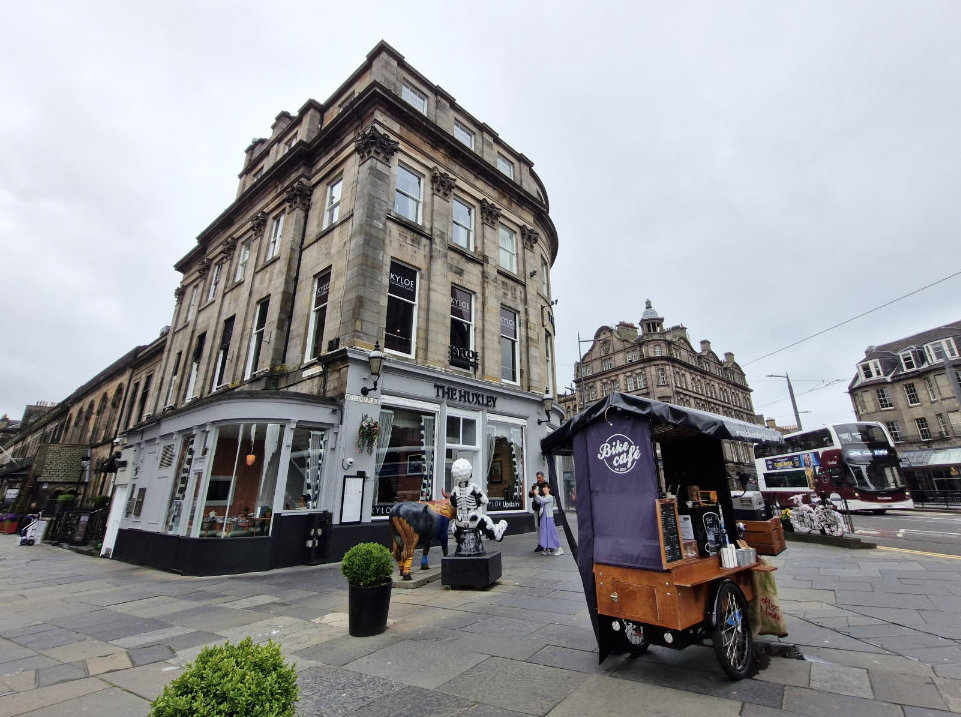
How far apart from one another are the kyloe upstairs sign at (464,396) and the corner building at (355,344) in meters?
0.06

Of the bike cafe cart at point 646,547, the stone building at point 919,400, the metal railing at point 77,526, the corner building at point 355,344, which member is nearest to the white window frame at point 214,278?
the corner building at point 355,344

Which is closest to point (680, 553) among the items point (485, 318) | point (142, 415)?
point (485, 318)

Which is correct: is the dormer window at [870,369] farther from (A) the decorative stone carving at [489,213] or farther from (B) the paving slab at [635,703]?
(B) the paving slab at [635,703]

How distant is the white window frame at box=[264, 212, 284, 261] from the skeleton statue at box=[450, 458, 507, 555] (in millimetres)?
13908

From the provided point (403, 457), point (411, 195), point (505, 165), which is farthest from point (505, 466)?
point (505, 165)

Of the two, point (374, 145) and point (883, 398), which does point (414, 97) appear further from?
point (883, 398)

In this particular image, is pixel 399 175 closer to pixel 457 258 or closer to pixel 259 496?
pixel 457 258

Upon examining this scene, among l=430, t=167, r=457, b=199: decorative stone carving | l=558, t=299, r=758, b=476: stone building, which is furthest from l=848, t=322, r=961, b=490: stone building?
l=430, t=167, r=457, b=199: decorative stone carving

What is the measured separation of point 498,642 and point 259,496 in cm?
790

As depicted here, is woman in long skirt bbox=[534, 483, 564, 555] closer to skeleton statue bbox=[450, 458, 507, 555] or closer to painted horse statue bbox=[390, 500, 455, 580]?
skeleton statue bbox=[450, 458, 507, 555]

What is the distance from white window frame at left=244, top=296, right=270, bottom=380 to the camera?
16.6 meters

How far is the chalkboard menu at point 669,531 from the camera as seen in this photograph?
393 cm

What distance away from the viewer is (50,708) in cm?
366

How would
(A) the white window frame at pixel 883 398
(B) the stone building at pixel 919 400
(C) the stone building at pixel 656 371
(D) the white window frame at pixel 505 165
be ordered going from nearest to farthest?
(D) the white window frame at pixel 505 165, (B) the stone building at pixel 919 400, (A) the white window frame at pixel 883 398, (C) the stone building at pixel 656 371
